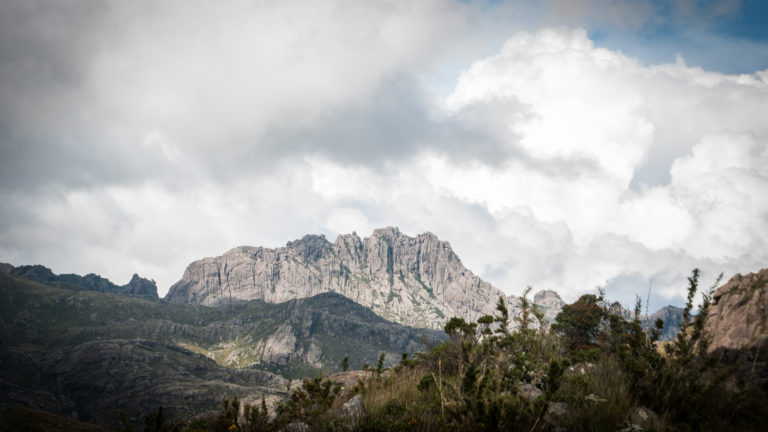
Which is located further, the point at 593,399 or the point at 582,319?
the point at 582,319

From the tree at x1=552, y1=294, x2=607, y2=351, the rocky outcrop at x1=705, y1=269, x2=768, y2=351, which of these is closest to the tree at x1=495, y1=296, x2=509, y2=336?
the tree at x1=552, y1=294, x2=607, y2=351

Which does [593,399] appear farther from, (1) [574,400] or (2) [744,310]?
(2) [744,310]

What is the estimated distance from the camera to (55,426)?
1446 centimetres

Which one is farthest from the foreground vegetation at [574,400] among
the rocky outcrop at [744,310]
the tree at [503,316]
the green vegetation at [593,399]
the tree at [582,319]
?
the rocky outcrop at [744,310]

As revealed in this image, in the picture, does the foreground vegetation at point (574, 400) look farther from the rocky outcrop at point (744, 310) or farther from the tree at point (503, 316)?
the rocky outcrop at point (744, 310)

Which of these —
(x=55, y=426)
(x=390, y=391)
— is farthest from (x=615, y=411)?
(x=55, y=426)

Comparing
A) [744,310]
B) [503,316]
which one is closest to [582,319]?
[503,316]

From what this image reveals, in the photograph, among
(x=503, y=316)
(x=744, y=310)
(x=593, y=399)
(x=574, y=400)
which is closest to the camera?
(x=593, y=399)

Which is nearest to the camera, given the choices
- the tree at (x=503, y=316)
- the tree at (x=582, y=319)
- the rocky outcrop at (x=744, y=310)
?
the tree at (x=503, y=316)

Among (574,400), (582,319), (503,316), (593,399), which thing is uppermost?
(582,319)

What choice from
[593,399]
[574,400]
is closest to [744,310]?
[574,400]

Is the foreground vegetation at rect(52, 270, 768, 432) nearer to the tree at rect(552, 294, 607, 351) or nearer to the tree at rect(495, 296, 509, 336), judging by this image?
the tree at rect(495, 296, 509, 336)

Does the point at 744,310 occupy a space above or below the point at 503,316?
above

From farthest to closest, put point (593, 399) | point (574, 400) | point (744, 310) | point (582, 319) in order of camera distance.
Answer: point (744, 310) → point (582, 319) → point (574, 400) → point (593, 399)
